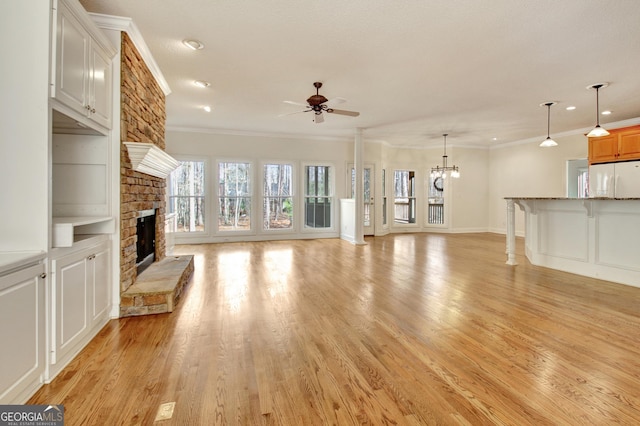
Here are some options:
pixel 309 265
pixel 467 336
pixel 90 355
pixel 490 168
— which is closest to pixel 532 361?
pixel 467 336

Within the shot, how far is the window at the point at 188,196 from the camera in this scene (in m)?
7.50

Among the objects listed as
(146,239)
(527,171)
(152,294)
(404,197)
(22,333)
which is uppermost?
(527,171)

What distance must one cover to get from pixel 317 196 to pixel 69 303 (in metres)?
6.80

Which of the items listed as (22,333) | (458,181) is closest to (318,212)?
(458,181)

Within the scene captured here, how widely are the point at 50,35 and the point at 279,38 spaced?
1985mm

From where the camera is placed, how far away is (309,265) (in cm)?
518

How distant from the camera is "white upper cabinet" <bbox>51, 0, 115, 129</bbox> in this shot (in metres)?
1.97

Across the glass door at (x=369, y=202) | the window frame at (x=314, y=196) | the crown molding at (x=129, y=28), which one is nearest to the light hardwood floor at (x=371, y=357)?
the crown molding at (x=129, y=28)

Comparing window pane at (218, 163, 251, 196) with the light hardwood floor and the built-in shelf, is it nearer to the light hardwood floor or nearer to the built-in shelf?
the light hardwood floor

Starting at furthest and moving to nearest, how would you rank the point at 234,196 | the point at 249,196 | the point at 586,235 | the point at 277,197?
the point at 277,197
the point at 249,196
the point at 234,196
the point at 586,235

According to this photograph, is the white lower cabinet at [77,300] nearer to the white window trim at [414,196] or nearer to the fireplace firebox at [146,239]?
the fireplace firebox at [146,239]

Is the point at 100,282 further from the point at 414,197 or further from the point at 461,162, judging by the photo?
the point at 461,162

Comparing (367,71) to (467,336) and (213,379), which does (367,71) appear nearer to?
(467,336)

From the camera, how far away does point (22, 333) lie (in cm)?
163
